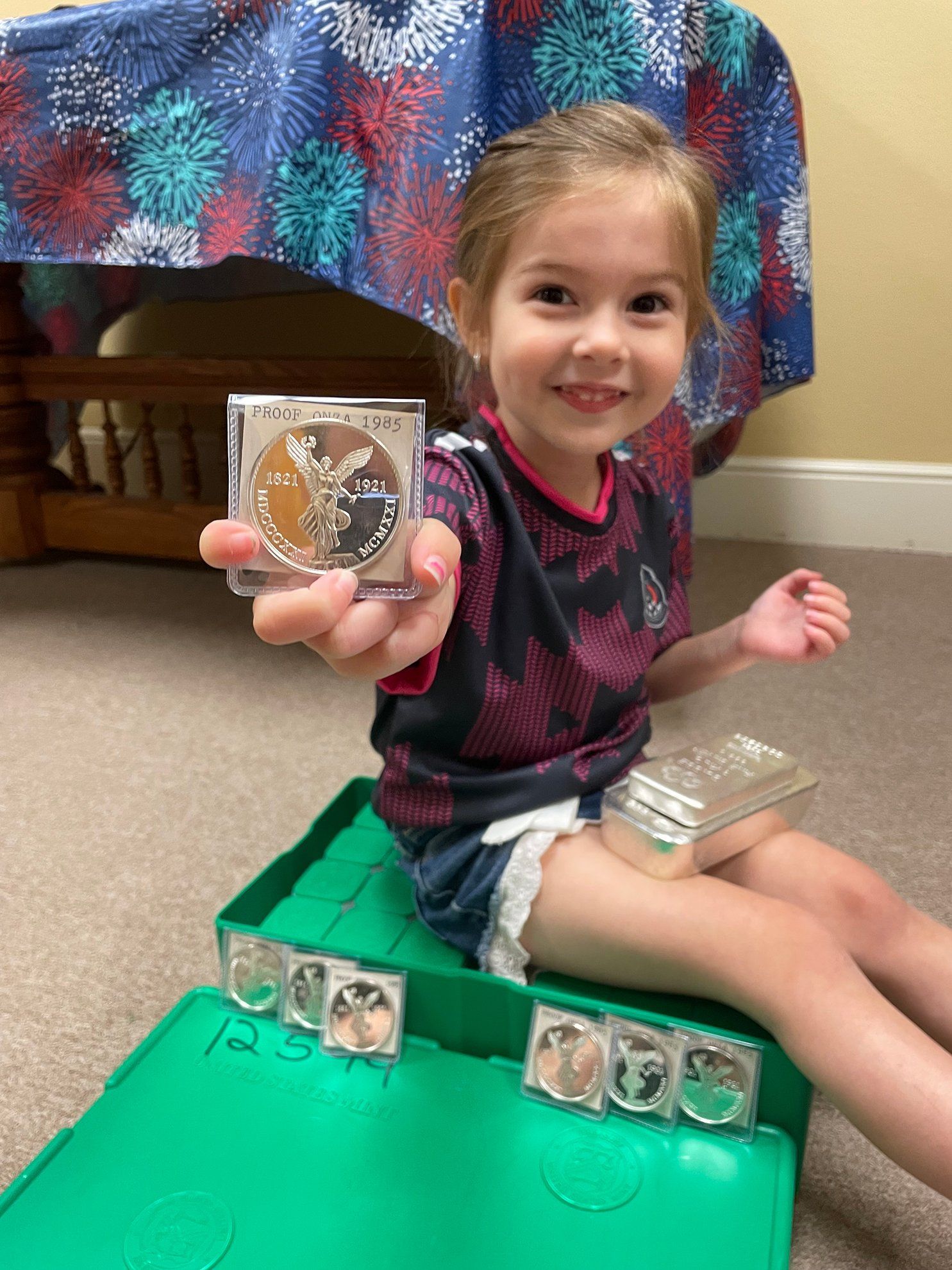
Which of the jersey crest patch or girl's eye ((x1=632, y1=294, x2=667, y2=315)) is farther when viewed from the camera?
the jersey crest patch

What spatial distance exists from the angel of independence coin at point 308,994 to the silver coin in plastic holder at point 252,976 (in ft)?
0.04

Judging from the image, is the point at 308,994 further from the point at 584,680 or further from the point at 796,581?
the point at 796,581

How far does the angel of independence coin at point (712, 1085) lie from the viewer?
21.4 inches

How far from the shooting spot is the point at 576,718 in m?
0.67

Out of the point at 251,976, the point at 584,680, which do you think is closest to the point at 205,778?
the point at 251,976

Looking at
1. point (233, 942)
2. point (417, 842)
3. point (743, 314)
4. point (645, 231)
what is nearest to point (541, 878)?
point (417, 842)

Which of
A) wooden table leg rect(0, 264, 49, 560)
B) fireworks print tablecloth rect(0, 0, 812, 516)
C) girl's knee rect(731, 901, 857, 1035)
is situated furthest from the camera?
wooden table leg rect(0, 264, 49, 560)

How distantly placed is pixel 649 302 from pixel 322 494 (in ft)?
0.94

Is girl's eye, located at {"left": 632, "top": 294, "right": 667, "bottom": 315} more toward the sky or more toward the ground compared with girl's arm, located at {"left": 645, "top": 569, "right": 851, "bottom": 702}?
more toward the sky

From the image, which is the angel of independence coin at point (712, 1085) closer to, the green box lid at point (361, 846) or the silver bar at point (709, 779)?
the silver bar at point (709, 779)

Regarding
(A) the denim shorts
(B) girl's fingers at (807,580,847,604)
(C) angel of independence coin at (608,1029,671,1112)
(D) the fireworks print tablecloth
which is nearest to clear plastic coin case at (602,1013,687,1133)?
(C) angel of independence coin at (608,1029,671,1112)

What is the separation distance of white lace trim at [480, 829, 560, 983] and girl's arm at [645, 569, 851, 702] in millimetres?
218

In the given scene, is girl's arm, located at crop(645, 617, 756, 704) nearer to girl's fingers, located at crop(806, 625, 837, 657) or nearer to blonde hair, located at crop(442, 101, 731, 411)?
girl's fingers, located at crop(806, 625, 837, 657)

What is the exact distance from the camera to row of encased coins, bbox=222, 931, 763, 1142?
1.79ft
